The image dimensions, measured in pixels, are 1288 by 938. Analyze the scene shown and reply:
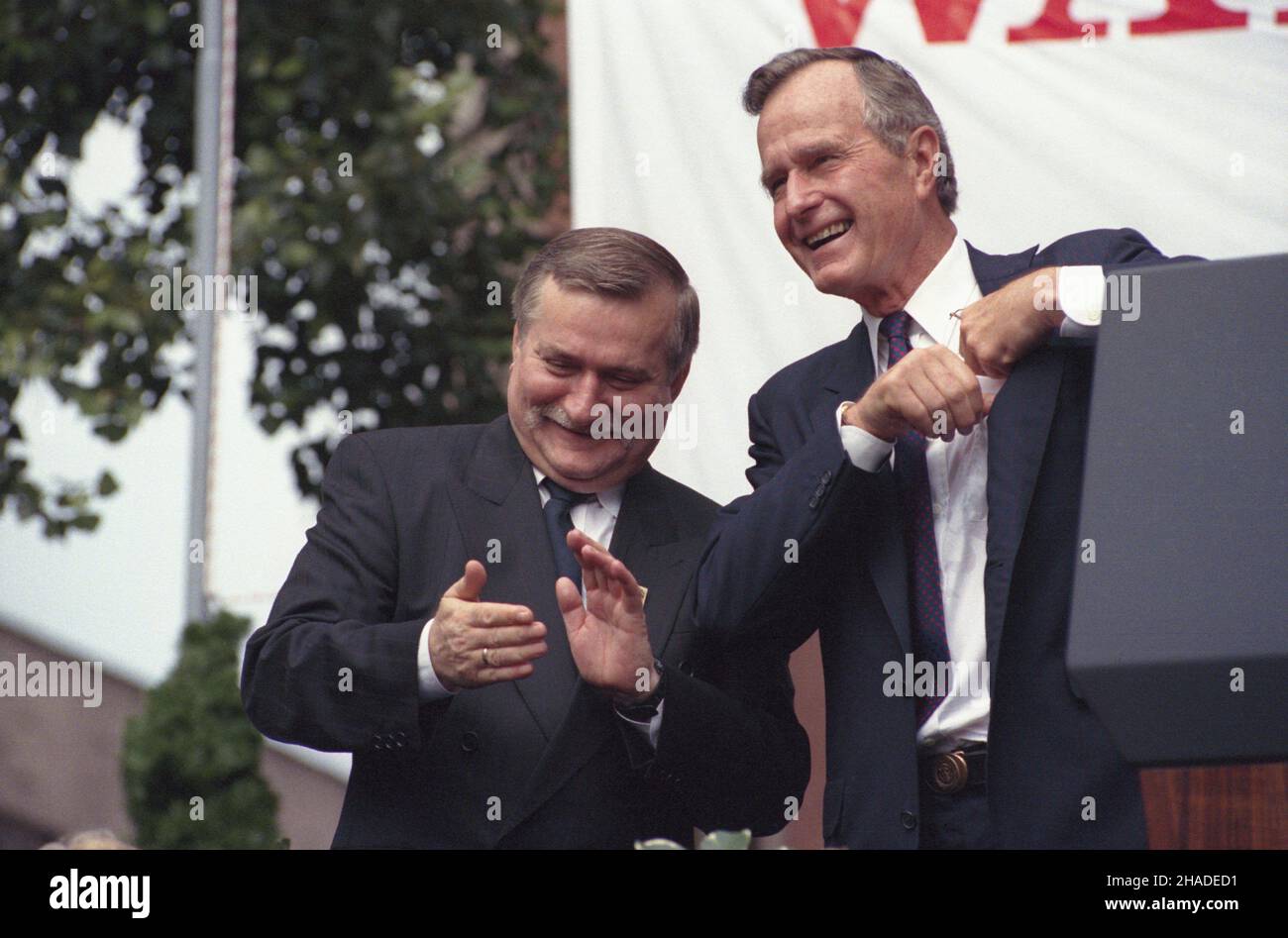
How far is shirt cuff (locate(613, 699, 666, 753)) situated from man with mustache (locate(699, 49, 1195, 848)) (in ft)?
0.51

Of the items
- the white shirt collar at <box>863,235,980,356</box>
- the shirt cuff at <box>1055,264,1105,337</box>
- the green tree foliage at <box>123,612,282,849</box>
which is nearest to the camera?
the shirt cuff at <box>1055,264,1105,337</box>

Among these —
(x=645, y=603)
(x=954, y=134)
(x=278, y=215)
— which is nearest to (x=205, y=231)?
(x=278, y=215)

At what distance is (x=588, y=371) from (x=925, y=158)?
63 cm

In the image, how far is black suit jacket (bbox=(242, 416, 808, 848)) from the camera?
258 centimetres

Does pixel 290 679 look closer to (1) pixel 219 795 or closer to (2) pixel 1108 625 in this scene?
(2) pixel 1108 625

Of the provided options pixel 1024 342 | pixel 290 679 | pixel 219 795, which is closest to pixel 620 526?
pixel 290 679

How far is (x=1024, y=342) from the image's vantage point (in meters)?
2.37

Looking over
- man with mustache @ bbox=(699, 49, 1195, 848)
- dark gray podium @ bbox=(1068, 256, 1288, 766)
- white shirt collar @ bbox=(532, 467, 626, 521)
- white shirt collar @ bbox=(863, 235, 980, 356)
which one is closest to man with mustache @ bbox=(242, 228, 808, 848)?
white shirt collar @ bbox=(532, 467, 626, 521)

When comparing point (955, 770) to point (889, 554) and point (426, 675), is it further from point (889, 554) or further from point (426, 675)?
point (426, 675)

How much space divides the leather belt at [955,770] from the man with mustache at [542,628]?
0.99 ft

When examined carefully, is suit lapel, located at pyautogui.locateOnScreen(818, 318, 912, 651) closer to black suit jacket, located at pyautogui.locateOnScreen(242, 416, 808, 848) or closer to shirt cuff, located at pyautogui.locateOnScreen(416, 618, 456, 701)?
black suit jacket, located at pyautogui.locateOnScreen(242, 416, 808, 848)

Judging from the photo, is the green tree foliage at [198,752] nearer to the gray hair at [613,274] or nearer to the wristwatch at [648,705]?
the gray hair at [613,274]

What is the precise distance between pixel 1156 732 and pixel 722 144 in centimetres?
268

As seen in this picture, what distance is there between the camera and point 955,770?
2.43 meters
